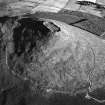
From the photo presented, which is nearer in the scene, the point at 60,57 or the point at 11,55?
the point at 60,57

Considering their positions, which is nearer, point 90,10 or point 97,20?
point 97,20

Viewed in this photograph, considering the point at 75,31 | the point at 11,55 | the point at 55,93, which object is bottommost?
the point at 55,93

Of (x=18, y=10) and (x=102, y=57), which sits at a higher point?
(x=18, y=10)

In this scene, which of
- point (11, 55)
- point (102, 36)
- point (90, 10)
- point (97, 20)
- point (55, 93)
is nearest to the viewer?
point (55, 93)

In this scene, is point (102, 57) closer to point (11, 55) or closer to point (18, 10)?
point (11, 55)

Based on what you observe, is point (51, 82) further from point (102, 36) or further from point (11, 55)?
point (102, 36)

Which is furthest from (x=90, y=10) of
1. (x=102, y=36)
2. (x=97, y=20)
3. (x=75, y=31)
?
(x=75, y=31)

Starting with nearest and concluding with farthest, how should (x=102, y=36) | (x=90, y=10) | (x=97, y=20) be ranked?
(x=102, y=36), (x=97, y=20), (x=90, y=10)

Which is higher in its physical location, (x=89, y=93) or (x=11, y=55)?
(x=11, y=55)

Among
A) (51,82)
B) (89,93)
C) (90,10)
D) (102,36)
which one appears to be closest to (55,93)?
(51,82)
